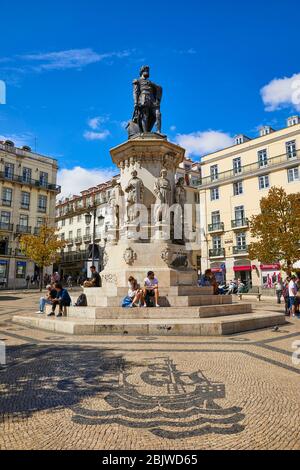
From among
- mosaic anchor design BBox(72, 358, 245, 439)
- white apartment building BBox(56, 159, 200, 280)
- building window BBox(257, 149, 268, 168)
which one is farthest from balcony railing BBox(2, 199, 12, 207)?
mosaic anchor design BBox(72, 358, 245, 439)

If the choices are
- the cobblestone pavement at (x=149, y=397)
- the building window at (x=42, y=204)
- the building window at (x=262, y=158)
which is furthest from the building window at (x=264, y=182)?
the cobblestone pavement at (x=149, y=397)

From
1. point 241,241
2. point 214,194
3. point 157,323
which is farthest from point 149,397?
point 214,194

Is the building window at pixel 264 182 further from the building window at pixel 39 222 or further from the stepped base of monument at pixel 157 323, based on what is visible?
the building window at pixel 39 222

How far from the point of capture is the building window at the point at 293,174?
3409 centimetres

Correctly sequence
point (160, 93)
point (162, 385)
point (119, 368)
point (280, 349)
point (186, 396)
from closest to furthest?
1. point (186, 396)
2. point (162, 385)
3. point (119, 368)
4. point (280, 349)
5. point (160, 93)

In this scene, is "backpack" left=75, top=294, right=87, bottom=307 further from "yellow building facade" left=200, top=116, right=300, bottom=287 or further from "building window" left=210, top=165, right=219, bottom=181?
"building window" left=210, top=165, right=219, bottom=181

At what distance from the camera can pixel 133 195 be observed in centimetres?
1093

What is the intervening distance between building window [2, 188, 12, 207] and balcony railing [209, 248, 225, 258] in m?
28.8

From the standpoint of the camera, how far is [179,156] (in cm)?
1237

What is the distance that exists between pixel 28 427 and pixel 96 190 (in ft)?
188

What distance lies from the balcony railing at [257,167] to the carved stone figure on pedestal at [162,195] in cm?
2775
